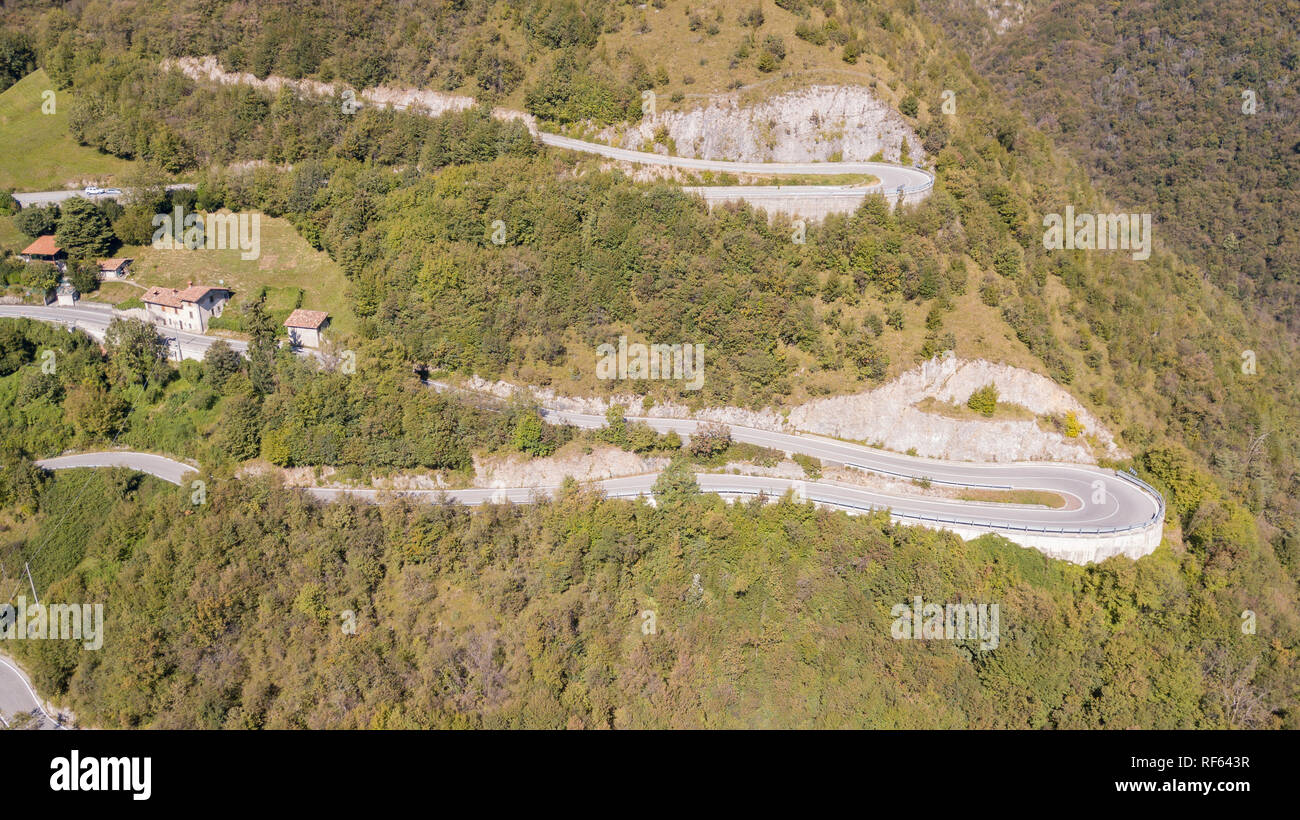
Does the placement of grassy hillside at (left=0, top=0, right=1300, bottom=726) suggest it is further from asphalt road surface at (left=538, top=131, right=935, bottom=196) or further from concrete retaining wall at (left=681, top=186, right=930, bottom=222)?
asphalt road surface at (left=538, top=131, right=935, bottom=196)

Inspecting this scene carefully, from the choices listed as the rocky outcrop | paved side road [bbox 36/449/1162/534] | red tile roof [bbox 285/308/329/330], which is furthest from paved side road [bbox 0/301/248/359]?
the rocky outcrop

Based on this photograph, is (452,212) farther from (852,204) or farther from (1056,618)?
(1056,618)

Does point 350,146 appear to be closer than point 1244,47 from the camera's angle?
Yes

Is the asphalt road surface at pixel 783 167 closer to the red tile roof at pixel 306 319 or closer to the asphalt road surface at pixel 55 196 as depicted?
the red tile roof at pixel 306 319

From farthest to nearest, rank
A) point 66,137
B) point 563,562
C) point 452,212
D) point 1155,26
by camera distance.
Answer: point 1155,26 → point 66,137 → point 452,212 → point 563,562

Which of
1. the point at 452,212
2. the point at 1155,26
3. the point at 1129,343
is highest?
the point at 1155,26

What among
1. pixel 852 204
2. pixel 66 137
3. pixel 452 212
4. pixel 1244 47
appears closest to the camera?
pixel 852 204

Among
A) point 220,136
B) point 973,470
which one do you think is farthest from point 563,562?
point 220,136

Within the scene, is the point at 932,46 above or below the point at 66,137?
above
